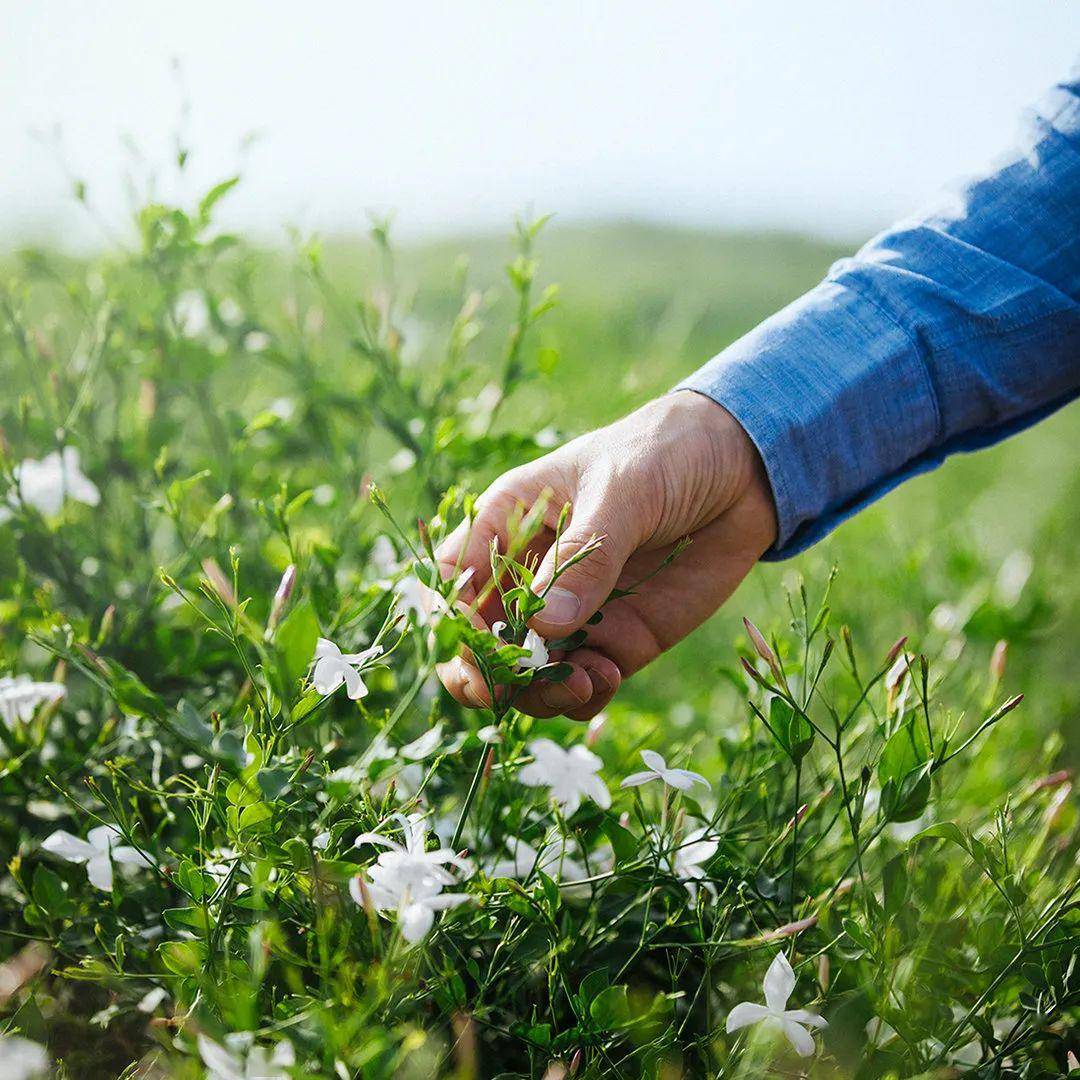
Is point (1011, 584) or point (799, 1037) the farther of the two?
point (1011, 584)

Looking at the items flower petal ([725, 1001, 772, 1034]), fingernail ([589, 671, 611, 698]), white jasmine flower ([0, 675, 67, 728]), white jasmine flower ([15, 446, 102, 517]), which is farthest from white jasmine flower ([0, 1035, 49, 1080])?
white jasmine flower ([15, 446, 102, 517])

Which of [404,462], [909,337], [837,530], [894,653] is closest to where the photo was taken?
[894,653]

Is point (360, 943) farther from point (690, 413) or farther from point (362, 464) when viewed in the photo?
point (362, 464)

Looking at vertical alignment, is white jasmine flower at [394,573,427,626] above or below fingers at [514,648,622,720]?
above

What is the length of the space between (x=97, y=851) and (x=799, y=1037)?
1.86ft

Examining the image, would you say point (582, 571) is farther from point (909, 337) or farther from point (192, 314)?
point (192, 314)

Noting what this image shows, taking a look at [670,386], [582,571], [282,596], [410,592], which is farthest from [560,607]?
[670,386]

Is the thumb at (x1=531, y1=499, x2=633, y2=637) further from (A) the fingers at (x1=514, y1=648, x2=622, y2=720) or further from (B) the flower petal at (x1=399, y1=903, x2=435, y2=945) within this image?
(B) the flower petal at (x1=399, y1=903, x2=435, y2=945)

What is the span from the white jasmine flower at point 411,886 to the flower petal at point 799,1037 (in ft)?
0.84

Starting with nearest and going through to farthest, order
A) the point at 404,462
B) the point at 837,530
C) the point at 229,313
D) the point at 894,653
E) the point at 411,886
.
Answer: the point at 411,886 → the point at 894,653 → the point at 404,462 → the point at 229,313 → the point at 837,530

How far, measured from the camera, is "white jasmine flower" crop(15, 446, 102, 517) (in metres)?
1.10

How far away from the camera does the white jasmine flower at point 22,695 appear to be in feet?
Result: 2.71

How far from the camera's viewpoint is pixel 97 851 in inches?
32.2

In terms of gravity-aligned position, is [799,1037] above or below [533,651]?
below
